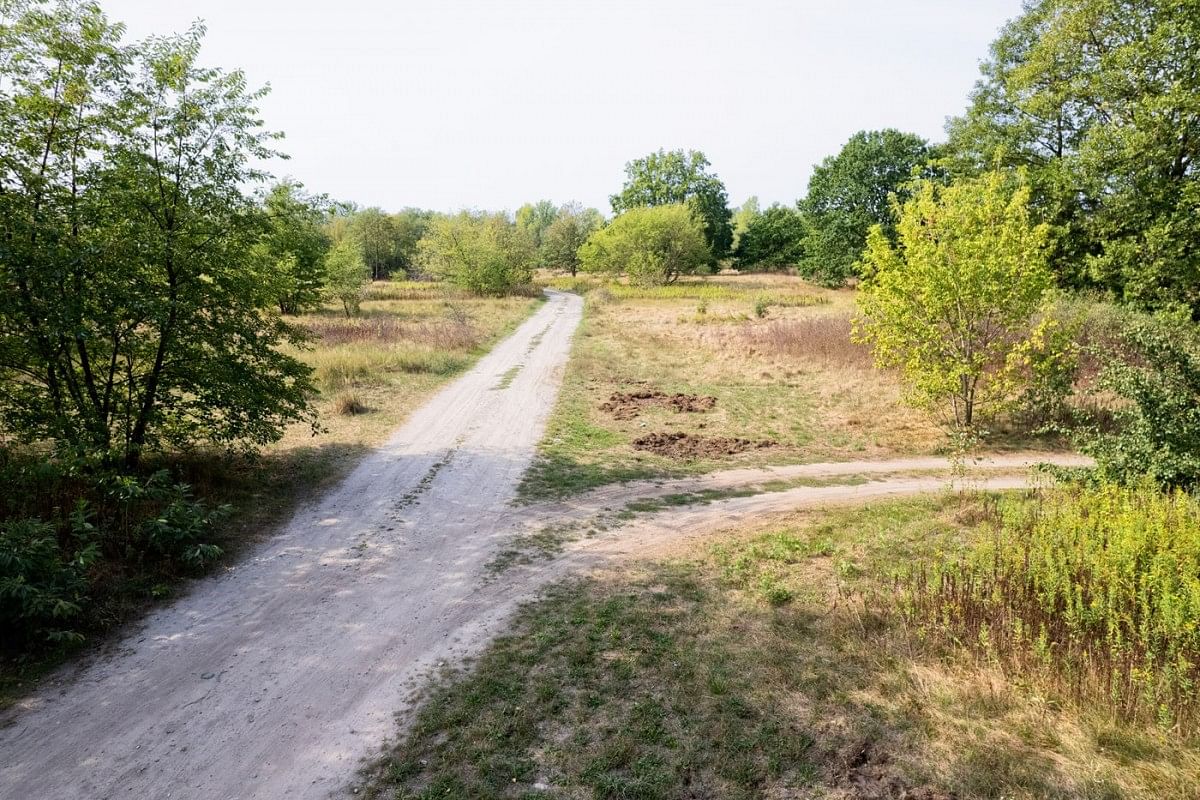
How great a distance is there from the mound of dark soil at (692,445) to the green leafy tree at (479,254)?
3917 cm

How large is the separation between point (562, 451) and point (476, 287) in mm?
40695

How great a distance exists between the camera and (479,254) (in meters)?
50.9

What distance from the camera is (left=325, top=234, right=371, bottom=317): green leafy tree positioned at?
35.7m

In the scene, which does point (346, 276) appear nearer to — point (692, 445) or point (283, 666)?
point (692, 445)

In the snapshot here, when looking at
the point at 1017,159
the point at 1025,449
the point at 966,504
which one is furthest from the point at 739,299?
the point at 966,504

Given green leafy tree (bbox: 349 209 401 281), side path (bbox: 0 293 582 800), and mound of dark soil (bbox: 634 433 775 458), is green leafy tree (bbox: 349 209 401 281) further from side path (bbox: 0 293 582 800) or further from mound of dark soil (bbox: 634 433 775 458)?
side path (bbox: 0 293 582 800)

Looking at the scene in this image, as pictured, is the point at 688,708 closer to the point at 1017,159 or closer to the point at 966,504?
the point at 966,504

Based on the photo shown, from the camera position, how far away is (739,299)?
1806 inches

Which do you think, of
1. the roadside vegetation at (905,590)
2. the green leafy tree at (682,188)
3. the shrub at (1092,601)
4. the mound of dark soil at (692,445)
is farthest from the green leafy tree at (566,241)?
the shrub at (1092,601)

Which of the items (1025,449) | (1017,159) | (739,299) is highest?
(1017,159)

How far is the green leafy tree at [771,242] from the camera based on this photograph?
74.4 meters

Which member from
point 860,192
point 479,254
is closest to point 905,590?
point 479,254

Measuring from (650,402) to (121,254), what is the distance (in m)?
13.6

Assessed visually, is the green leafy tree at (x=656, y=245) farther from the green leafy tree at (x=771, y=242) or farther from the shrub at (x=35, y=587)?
the shrub at (x=35, y=587)
